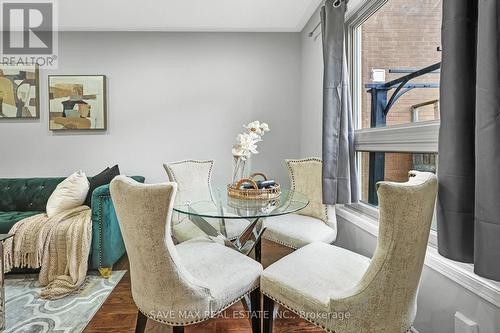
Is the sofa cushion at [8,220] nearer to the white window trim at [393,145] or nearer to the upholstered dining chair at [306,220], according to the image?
the upholstered dining chair at [306,220]

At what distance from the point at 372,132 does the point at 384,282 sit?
1245 millimetres

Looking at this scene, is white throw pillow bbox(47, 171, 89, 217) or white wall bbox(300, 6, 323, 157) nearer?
white throw pillow bbox(47, 171, 89, 217)

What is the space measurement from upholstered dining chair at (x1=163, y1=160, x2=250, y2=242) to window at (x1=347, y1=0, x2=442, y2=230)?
44.2 inches

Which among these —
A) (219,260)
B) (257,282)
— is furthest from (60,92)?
(257,282)

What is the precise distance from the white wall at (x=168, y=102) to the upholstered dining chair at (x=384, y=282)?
7.33 ft

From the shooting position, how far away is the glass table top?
1452 millimetres

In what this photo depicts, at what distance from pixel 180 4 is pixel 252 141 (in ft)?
5.49

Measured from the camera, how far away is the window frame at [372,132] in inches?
56.4

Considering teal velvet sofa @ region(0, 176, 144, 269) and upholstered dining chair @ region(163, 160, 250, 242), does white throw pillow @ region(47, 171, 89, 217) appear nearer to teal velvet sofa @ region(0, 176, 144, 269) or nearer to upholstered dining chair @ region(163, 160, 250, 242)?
teal velvet sofa @ region(0, 176, 144, 269)

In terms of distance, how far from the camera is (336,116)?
2.04 meters

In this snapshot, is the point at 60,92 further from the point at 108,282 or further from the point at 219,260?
the point at 219,260

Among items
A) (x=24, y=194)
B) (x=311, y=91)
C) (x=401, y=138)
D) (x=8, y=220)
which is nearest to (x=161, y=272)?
(x=401, y=138)

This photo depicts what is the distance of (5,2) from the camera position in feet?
8.33

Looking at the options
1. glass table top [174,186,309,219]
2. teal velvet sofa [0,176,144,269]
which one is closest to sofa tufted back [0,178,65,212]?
teal velvet sofa [0,176,144,269]
